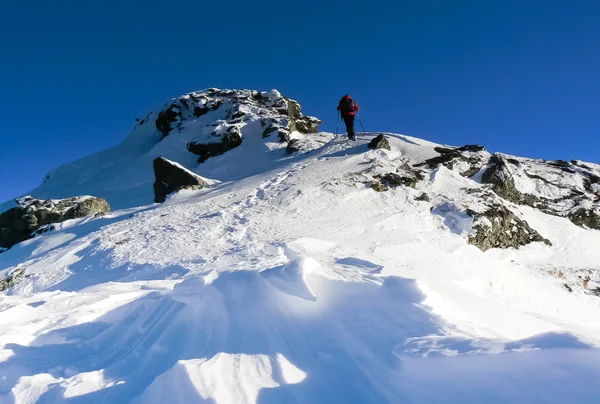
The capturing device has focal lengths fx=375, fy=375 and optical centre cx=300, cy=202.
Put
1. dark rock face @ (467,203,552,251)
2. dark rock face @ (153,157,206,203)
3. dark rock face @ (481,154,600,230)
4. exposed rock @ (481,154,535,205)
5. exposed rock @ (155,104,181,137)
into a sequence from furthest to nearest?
exposed rock @ (155,104,181,137)
dark rock face @ (153,157,206,203)
exposed rock @ (481,154,535,205)
dark rock face @ (481,154,600,230)
dark rock face @ (467,203,552,251)

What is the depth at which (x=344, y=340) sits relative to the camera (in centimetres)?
430

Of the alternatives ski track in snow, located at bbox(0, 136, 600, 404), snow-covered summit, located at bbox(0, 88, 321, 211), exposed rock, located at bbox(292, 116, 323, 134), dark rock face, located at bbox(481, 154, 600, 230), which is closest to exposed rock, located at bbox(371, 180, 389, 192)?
ski track in snow, located at bbox(0, 136, 600, 404)

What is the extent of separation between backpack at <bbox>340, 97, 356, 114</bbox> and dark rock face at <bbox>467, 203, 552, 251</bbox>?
8.52 meters

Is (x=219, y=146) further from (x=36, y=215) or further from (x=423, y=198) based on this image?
(x=423, y=198)

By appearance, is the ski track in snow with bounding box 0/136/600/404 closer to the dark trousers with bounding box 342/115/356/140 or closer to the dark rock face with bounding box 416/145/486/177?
the dark rock face with bounding box 416/145/486/177

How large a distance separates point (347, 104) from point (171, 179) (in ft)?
35.4

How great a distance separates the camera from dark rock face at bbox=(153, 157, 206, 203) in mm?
21191

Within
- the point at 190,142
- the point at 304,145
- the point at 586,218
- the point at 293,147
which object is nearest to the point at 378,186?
the point at 586,218

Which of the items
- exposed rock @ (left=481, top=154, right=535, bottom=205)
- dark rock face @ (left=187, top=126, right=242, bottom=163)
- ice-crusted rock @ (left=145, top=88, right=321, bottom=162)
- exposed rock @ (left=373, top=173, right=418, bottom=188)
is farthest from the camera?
ice-crusted rock @ (left=145, top=88, right=321, bottom=162)

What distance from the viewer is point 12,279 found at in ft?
37.8

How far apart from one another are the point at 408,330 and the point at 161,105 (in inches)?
1765

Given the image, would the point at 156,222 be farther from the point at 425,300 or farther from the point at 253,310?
the point at 425,300

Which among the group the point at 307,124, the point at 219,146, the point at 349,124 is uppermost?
the point at 307,124

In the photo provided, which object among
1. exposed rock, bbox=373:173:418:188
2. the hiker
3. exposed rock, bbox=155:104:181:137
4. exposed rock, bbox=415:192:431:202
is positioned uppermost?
exposed rock, bbox=155:104:181:137
